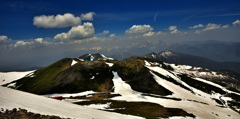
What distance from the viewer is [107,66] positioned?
422 ft

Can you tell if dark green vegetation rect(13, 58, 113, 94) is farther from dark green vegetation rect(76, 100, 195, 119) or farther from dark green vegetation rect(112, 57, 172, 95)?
dark green vegetation rect(76, 100, 195, 119)

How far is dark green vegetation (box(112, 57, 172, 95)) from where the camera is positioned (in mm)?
104213

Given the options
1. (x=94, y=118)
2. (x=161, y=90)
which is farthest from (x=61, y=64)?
(x=94, y=118)

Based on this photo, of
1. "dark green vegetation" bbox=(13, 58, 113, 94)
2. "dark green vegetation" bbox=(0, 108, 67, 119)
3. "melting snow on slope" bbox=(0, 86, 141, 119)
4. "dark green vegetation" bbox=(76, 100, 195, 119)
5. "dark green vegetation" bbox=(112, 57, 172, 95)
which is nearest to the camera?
"dark green vegetation" bbox=(0, 108, 67, 119)

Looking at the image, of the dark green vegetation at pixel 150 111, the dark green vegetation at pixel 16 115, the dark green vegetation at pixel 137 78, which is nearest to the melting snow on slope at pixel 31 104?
the dark green vegetation at pixel 16 115

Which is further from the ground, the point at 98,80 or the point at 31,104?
the point at 98,80

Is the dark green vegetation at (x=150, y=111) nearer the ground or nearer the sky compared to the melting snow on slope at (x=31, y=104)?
nearer the ground

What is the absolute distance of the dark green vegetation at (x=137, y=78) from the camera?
104m

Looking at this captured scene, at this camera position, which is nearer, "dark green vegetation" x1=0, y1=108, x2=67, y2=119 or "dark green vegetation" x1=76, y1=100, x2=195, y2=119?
"dark green vegetation" x1=0, y1=108, x2=67, y2=119

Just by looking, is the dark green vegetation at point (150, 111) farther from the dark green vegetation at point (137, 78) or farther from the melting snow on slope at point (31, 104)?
the dark green vegetation at point (137, 78)

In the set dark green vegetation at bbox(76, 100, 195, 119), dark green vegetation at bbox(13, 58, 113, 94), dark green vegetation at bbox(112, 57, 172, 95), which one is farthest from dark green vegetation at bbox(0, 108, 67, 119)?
dark green vegetation at bbox(112, 57, 172, 95)

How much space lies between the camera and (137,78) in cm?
11769

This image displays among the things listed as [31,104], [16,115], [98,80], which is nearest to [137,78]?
[98,80]

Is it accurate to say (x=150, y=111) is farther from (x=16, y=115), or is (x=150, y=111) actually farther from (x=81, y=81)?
(x=81, y=81)
